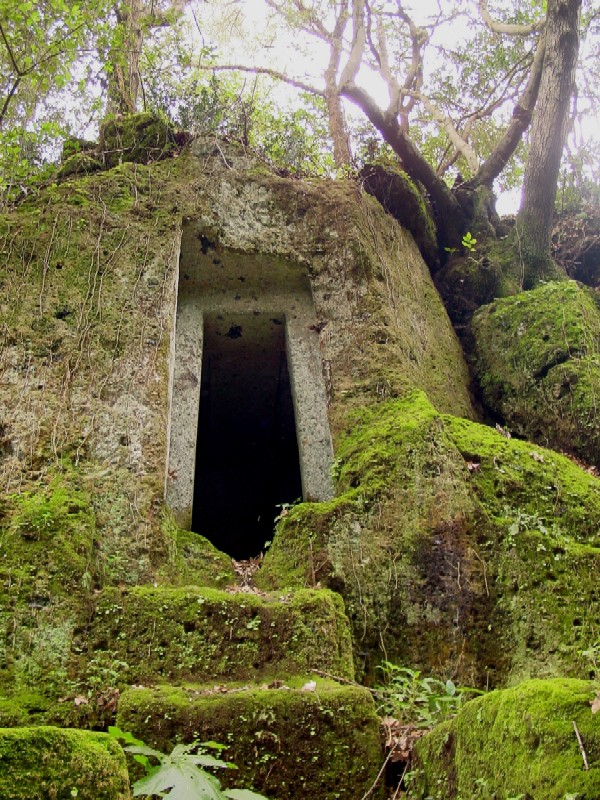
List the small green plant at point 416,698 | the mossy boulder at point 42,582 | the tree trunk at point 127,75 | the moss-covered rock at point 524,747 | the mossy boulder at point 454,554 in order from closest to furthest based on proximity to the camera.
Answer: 1. the moss-covered rock at point 524,747
2. the small green plant at point 416,698
3. the mossy boulder at point 42,582
4. the mossy boulder at point 454,554
5. the tree trunk at point 127,75

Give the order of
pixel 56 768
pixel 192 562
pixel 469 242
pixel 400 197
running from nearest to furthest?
pixel 56 768, pixel 192 562, pixel 400 197, pixel 469 242

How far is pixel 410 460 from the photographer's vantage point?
5383 mm

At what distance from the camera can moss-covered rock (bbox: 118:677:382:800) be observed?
332 centimetres

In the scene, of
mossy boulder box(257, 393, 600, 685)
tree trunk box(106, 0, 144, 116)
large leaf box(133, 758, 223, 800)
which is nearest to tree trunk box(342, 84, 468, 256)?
tree trunk box(106, 0, 144, 116)

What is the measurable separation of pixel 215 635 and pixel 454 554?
1679 mm

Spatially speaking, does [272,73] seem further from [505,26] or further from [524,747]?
[524,747]

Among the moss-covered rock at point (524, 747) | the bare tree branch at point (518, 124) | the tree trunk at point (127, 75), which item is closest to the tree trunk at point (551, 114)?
the bare tree branch at point (518, 124)

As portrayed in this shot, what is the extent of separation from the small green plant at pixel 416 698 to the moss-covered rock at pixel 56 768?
1.90 m

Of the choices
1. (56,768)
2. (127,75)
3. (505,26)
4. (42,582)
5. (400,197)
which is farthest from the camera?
(505,26)

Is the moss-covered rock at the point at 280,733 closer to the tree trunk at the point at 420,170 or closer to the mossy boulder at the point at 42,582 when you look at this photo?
the mossy boulder at the point at 42,582

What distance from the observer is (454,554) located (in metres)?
4.95

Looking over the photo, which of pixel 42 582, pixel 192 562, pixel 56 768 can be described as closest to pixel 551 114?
pixel 192 562

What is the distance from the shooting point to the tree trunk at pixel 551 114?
8641mm

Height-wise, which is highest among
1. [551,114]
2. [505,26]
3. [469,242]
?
[505,26]
